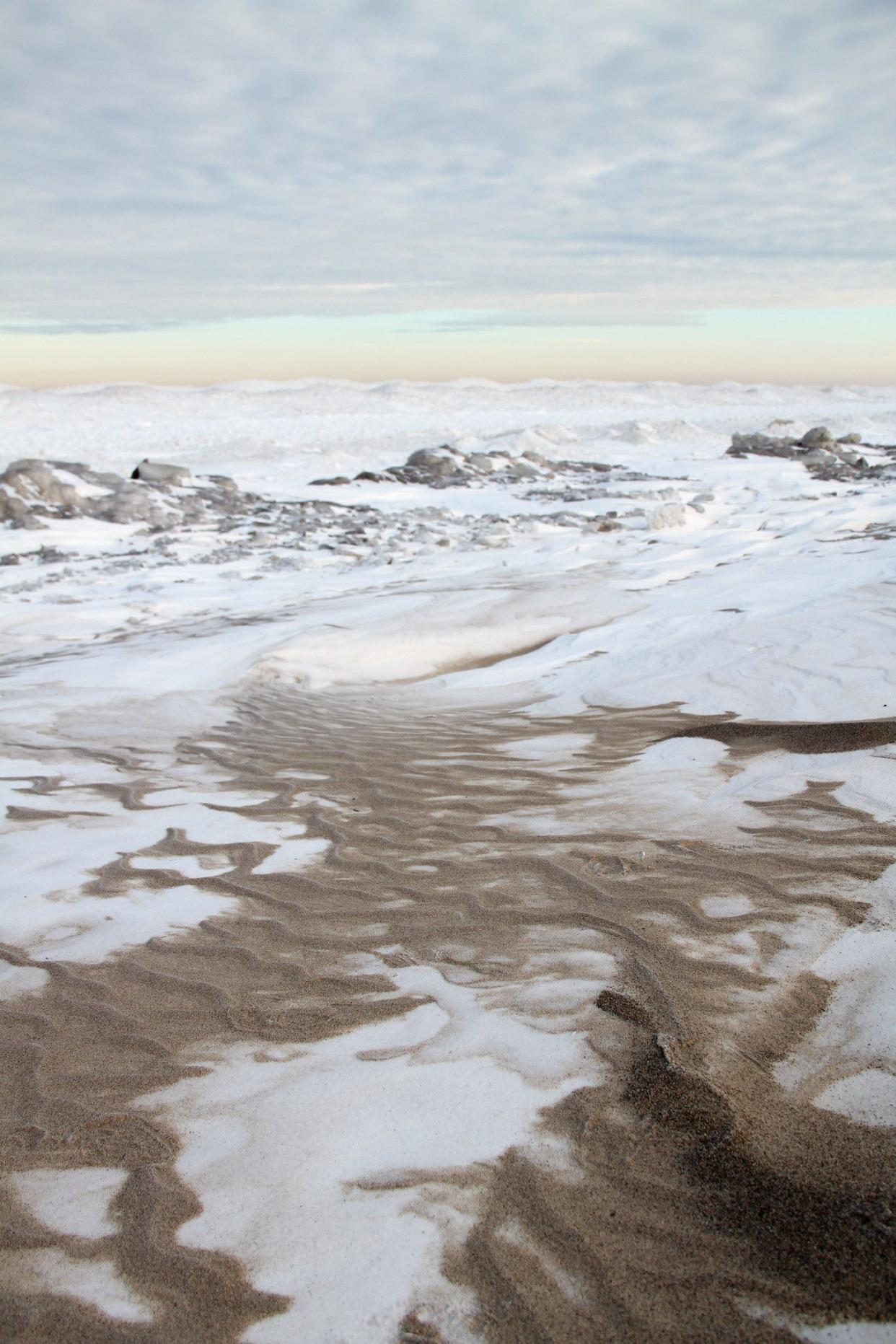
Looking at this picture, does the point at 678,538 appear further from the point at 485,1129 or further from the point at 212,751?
the point at 485,1129

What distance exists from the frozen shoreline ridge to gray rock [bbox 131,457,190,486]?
10576mm

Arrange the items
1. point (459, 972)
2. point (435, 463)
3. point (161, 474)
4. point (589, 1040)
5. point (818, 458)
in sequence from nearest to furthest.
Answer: point (589, 1040) → point (459, 972) → point (161, 474) → point (435, 463) → point (818, 458)

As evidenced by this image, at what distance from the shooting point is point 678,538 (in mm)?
12086

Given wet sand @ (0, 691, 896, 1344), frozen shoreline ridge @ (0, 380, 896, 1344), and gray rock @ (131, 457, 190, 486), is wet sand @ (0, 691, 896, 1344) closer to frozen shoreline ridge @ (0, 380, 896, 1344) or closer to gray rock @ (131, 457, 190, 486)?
frozen shoreline ridge @ (0, 380, 896, 1344)

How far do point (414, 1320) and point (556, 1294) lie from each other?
23 cm

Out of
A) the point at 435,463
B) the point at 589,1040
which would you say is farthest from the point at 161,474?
the point at 589,1040

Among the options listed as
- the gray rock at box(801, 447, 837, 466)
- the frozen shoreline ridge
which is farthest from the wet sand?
the gray rock at box(801, 447, 837, 466)

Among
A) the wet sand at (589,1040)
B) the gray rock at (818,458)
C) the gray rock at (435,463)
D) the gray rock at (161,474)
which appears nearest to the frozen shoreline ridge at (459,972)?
the wet sand at (589,1040)

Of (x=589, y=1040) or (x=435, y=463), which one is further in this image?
(x=435, y=463)

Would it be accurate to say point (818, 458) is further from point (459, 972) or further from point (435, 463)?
point (459, 972)

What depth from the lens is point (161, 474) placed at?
706 inches

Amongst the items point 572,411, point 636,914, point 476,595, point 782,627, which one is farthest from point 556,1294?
point 572,411

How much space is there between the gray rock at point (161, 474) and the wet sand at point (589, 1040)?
1445 cm

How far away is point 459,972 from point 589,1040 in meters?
0.47
